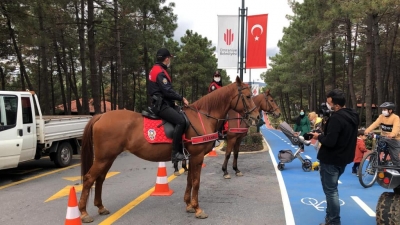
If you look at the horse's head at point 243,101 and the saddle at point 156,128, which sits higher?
the horse's head at point 243,101

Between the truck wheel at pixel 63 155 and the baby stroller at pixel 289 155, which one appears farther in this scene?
the truck wheel at pixel 63 155

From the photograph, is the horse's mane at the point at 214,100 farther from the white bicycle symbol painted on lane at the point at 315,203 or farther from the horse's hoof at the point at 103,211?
the white bicycle symbol painted on lane at the point at 315,203

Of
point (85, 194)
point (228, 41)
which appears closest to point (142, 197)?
point (85, 194)

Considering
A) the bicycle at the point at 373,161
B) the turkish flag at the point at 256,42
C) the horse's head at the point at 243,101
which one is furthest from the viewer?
the turkish flag at the point at 256,42

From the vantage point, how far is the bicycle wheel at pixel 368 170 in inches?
281

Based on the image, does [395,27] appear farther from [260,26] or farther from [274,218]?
[274,218]

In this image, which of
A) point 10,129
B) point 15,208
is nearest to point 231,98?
point 15,208

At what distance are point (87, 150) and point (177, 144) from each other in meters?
1.54

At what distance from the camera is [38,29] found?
14.7 metres

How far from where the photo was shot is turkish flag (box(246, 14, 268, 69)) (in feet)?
39.6

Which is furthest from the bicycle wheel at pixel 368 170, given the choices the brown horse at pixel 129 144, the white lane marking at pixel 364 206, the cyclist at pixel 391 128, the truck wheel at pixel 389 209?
the brown horse at pixel 129 144

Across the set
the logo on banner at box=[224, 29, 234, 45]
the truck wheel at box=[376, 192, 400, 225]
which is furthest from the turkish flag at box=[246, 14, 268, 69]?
the truck wheel at box=[376, 192, 400, 225]

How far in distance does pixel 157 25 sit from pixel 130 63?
972cm

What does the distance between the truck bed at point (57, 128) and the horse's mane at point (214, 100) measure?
17.6ft
